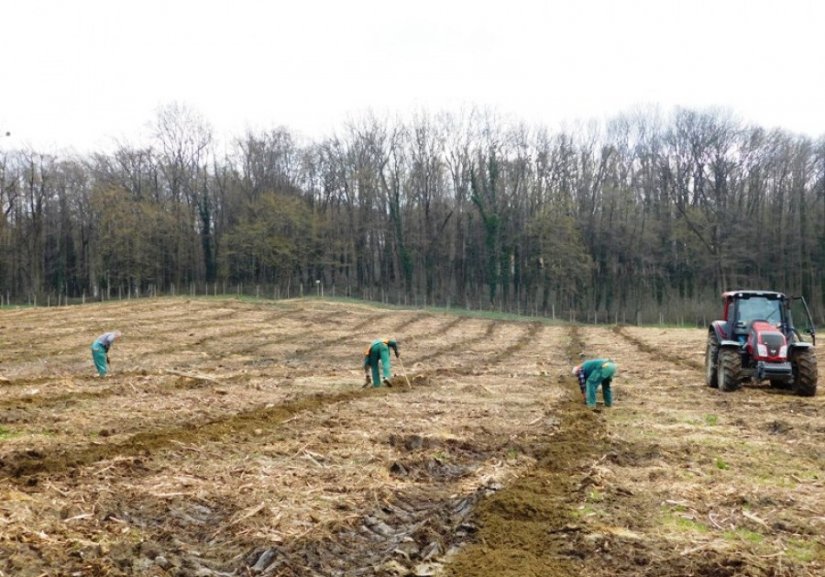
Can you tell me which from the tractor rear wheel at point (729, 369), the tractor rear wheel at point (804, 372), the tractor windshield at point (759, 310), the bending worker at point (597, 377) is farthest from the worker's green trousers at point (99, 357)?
the tractor rear wheel at point (804, 372)

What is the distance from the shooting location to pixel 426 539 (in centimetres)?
636

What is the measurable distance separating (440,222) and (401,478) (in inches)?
2490

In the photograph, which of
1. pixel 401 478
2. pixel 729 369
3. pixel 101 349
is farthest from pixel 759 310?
pixel 101 349

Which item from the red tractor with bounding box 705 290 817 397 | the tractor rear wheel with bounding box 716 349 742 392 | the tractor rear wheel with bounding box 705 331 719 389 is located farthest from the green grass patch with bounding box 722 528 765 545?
the tractor rear wheel with bounding box 705 331 719 389

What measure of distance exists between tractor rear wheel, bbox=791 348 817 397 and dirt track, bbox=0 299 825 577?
0.39 m

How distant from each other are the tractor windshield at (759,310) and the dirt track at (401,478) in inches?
68.0

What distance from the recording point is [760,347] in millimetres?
15469

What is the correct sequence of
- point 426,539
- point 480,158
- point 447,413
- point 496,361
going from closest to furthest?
point 426,539 < point 447,413 < point 496,361 < point 480,158

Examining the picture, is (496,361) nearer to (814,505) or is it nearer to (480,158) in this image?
(814,505)

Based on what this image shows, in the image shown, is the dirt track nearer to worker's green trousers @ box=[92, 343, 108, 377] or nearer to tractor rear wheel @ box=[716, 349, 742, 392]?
tractor rear wheel @ box=[716, 349, 742, 392]

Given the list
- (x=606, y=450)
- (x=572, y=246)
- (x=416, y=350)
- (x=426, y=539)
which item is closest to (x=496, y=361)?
(x=416, y=350)

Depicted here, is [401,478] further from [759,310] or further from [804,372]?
[759,310]

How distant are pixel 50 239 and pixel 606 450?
243 ft

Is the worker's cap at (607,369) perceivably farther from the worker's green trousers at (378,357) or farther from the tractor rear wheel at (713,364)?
the worker's green trousers at (378,357)
